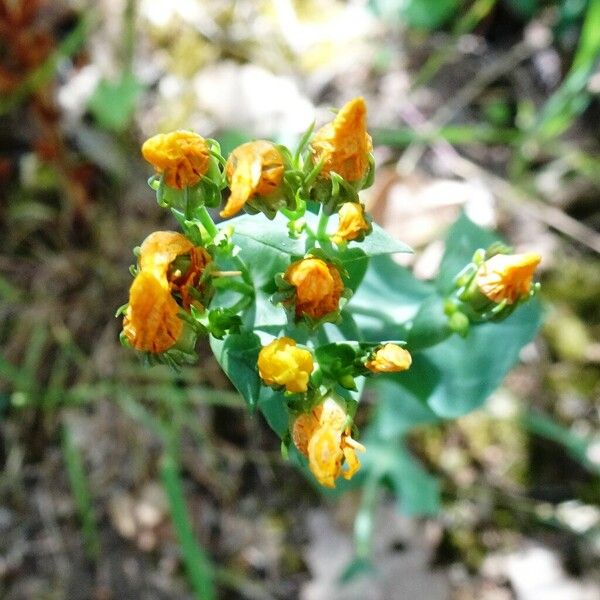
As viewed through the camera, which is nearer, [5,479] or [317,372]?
[317,372]

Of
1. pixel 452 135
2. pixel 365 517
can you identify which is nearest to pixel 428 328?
pixel 365 517

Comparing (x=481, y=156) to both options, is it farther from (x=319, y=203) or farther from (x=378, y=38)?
(x=319, y=203)

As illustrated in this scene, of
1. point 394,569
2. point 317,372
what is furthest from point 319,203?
point 394,569

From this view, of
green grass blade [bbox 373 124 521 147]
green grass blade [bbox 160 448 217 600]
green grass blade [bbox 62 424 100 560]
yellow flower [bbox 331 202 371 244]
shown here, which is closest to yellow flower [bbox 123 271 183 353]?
yellow flower [bbox 331 202 371 244]

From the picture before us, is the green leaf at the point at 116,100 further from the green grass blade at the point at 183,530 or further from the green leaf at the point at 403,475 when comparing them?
the green leaf at the point at 403,475

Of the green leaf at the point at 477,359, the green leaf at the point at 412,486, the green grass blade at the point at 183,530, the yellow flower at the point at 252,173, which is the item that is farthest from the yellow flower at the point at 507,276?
the green grass blade at the point at 183,530

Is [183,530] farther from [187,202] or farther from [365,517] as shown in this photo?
[187,202]

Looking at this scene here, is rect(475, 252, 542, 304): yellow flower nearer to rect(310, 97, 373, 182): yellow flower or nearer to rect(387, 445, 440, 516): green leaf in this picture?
rect(310, 97, 373, 182): yellow flower
